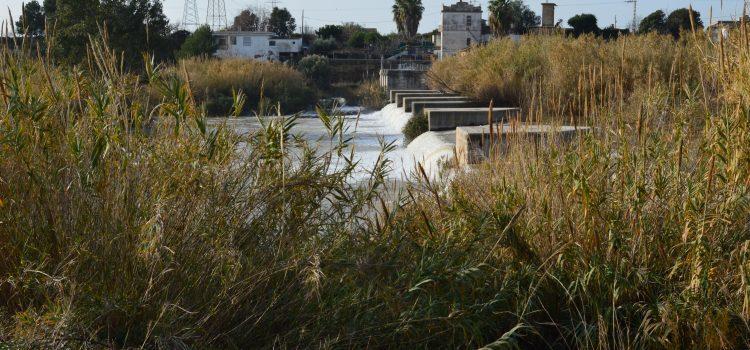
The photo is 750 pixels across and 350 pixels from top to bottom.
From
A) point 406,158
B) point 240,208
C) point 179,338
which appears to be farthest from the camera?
point 406,158

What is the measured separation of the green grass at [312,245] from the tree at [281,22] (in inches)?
2760

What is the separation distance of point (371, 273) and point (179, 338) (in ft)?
2.66

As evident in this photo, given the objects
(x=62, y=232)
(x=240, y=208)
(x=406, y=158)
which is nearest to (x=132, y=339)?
(x=62, y=232)

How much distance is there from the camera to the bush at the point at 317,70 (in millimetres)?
37750

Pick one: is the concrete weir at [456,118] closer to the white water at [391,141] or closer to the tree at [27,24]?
the white water at [391,141]

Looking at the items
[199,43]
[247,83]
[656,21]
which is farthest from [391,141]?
[656,21]

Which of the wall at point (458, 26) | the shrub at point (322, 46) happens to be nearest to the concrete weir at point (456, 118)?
the shrub at point (322, 46)

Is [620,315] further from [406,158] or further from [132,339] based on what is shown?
[406,158]

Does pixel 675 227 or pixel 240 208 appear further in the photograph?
pixel 675 227

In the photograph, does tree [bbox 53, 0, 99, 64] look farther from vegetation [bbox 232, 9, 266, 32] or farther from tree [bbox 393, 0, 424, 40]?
vegetation [bbox 232, 9, 266, 32]

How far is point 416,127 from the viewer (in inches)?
556

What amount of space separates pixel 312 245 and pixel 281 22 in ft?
236

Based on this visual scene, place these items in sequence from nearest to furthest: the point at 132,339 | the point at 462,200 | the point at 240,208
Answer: the point at 132,339, the point at 240,208, the point at 462,200

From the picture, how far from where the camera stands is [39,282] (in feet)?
8.13
